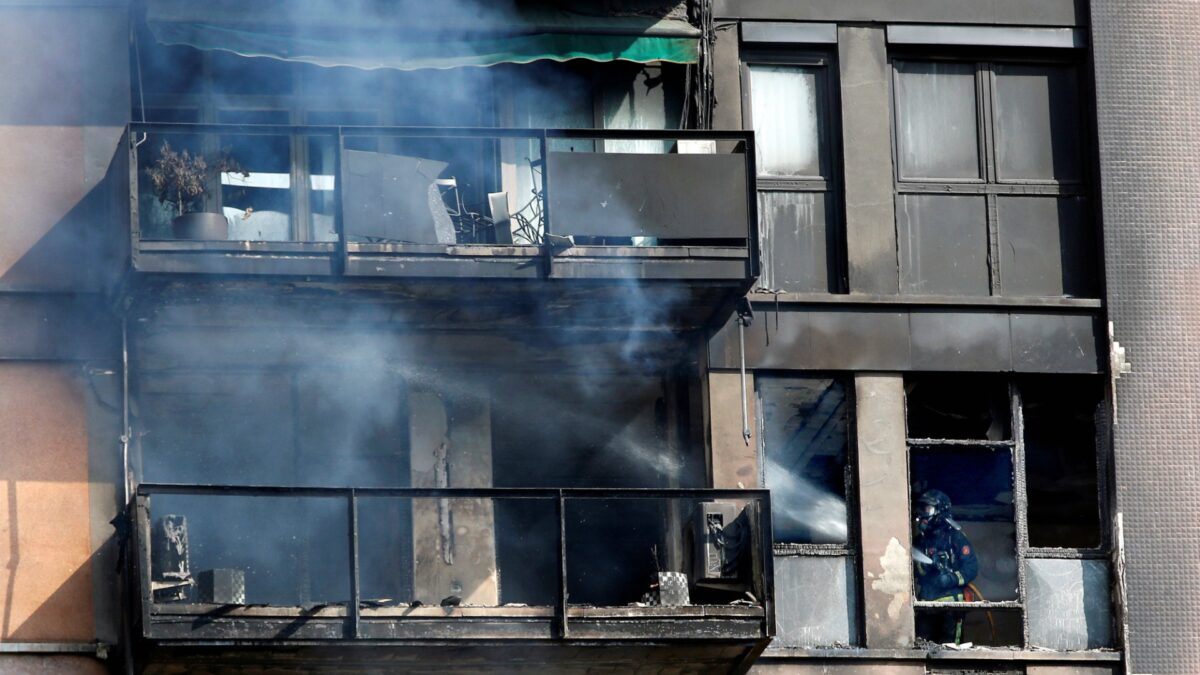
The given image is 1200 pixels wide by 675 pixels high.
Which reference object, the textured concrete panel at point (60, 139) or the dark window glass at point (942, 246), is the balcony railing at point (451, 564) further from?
the dark window glass at point (942, 246)

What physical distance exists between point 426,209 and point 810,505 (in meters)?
4.00

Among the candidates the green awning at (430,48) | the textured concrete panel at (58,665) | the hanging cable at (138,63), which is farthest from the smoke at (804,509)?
the hanging cable at (138,63)

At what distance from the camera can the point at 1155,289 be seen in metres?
19.0

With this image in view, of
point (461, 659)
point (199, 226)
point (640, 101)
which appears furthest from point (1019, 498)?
point (199, 226)

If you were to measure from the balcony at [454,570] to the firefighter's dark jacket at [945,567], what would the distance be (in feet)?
5.37

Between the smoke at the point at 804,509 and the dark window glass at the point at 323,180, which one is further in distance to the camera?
the smoke at the point at 804,509

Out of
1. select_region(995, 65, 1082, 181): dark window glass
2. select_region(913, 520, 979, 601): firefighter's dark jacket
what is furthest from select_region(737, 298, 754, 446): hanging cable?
select_region(995, 65, 1082, 181): dark window glass

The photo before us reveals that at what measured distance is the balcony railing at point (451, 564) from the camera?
1638 centimetres

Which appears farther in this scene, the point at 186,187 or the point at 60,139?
the point at 60,139

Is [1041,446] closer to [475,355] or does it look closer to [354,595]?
[475,355]

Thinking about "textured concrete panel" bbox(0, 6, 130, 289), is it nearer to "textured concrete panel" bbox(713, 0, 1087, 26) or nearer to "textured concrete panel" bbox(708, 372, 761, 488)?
"textured concrete panel" bbox(708, 372, 761, 488)

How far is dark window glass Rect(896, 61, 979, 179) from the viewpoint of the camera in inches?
758

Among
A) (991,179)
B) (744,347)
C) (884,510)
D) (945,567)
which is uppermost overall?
(991,179)

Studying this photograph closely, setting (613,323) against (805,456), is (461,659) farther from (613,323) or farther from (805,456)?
(805,456)
